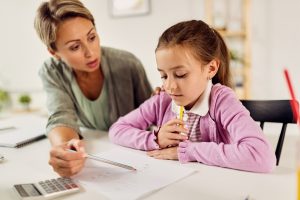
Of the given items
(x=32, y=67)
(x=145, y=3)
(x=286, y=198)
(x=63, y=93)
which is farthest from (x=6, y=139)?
(x=32, y=67)

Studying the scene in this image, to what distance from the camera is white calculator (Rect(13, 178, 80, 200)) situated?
789 mm

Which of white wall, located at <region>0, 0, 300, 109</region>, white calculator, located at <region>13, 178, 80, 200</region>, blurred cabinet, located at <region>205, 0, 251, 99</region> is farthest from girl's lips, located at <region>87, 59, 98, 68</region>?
blurred cabinet, located at <region>205, 0, 251, 99</region>

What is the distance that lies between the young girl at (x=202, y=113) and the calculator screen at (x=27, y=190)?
14.4 inches

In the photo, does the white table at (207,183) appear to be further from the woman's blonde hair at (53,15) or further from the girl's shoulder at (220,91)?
the woman's blonde hair at (53,15)

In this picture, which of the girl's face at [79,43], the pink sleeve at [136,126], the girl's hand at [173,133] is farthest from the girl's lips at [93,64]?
the girl's hand at [173,133]

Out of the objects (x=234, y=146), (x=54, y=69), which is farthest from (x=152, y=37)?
A: (x=234, y=146)

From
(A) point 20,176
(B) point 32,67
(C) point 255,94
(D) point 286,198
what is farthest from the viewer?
(B) point 32,67

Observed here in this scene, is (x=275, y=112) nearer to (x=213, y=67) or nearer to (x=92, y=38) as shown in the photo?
(x=213, y=67)

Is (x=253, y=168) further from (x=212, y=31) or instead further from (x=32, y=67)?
(x=32, y=67)

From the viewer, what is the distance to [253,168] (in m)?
0.88

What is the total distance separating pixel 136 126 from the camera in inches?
49.1

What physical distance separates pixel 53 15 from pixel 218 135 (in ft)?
2.47

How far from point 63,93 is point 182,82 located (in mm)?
650

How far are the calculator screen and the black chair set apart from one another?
721 millimetres
